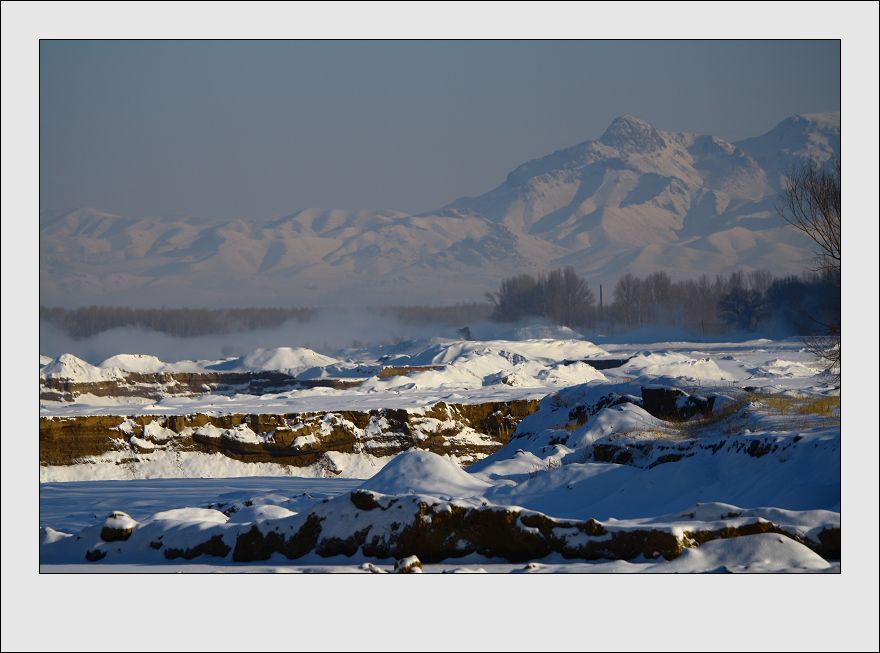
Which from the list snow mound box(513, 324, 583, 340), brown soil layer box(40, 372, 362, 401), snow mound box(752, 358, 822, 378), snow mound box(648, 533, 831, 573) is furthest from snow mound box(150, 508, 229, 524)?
snow mound box(513, 324, 583, 340)

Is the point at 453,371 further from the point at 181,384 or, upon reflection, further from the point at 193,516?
the point at 193,516

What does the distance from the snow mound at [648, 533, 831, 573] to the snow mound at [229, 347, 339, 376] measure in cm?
5786

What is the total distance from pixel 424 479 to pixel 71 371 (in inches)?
1805

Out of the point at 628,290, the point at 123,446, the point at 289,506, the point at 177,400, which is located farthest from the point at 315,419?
the point at 628,290

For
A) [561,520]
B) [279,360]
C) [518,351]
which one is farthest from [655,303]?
[561,520]

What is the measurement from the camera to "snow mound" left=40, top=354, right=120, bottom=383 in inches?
2339

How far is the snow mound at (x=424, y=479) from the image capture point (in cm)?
1772

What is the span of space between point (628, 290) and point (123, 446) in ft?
183

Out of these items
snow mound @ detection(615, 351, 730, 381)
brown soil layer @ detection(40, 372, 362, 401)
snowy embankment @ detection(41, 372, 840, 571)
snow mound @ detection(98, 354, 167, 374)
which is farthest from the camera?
snow mound @ detection(98, 354, 167, 374)

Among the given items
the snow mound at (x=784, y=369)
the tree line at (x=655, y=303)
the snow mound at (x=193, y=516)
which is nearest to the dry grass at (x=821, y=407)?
the snow mound at (x=193, y=516)

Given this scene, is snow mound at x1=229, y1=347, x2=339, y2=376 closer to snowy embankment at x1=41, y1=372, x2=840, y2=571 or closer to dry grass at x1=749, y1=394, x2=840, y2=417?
dry grass at x1=749, y1=394, x2=840, y2=417

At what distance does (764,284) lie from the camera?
76.6 metres

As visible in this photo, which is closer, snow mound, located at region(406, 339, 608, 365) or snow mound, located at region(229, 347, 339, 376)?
snow mound, located at region(406, 339, 608, 365)

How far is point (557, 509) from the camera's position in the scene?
16.4m
